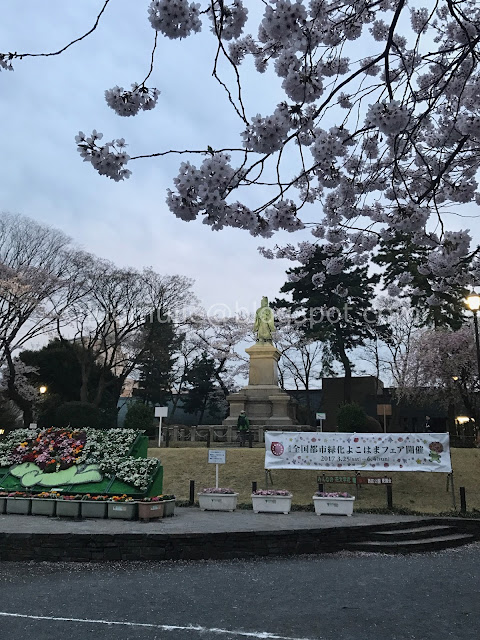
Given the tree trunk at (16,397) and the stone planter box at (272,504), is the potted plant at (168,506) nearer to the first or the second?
the stone planter box at (272,504)

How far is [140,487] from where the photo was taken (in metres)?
12.0

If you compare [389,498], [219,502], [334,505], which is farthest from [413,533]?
[219,502]

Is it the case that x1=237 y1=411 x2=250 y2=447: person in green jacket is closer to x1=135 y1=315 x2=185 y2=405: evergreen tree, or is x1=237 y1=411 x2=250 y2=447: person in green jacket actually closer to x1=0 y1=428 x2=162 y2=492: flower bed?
x1=0 y1=428 x2=162 y2=492: flower bed

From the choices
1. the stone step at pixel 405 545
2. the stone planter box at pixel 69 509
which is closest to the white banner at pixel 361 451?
the stone step at pixel 405 545

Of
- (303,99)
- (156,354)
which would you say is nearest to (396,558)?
(303,99)

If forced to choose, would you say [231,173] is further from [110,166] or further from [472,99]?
[472,99]

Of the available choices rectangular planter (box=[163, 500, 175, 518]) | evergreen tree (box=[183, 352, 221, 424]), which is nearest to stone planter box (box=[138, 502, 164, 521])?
rectangular planter (box=[163, 500, 175, 518])

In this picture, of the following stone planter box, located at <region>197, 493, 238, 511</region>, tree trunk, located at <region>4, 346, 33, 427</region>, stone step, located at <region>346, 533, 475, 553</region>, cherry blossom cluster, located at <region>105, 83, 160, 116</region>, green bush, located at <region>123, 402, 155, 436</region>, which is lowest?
stone step, located at <region>346, 533, 475, 553</region>

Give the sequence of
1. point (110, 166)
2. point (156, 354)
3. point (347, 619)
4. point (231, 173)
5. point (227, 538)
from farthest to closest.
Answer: point (156, 354) → point (227, 538) → point (347, 619) → point (110, 166) → point (231, 173)

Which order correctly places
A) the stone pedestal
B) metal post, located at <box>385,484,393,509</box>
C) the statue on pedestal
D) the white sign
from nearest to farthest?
metal post, located at <box>385,484,393,509</box>, the white sign, the stone pedestal, the statue on pedestal

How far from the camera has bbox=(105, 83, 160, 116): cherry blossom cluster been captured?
188 inches

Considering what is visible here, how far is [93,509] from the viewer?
36.6ft

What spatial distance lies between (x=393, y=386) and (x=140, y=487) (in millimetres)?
30396

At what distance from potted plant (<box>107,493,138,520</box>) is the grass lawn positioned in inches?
170
